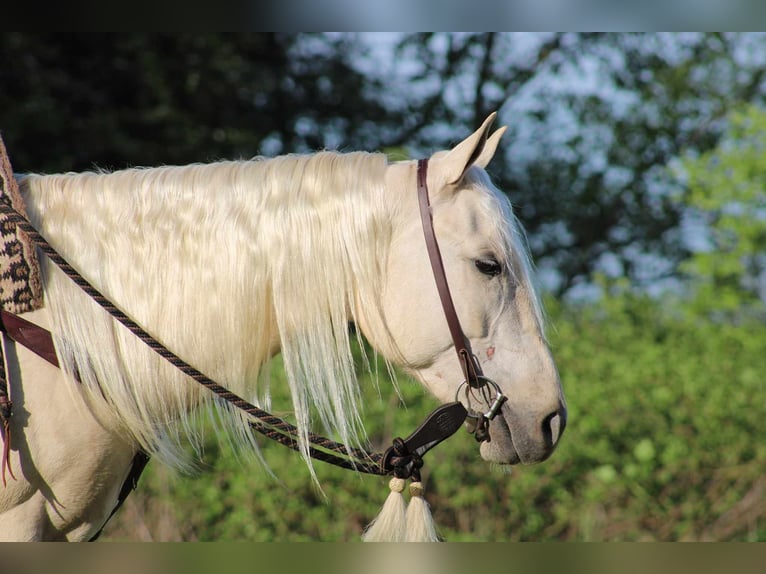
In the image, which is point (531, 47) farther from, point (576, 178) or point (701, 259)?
point (701, 259)

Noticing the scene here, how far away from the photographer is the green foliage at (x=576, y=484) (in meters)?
4.55

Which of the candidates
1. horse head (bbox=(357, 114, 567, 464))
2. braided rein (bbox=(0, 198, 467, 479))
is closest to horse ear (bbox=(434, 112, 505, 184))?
horse head (bbox=(357, 114, 567, 464))

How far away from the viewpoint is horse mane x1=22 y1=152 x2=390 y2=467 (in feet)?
6.18

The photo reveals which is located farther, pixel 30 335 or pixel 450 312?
pixel 450 312

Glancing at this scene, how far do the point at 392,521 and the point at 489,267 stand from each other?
2.39ft

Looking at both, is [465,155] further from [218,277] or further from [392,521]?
[392,521]

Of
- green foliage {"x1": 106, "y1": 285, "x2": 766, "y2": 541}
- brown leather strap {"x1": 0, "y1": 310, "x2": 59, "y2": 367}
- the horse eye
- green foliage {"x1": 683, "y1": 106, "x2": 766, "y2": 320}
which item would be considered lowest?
green foliage {"x1": 106, "y1": 285, "x2": 766, "y2": 541}

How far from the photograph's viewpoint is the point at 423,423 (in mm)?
1994

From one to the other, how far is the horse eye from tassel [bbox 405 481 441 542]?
1.95ft

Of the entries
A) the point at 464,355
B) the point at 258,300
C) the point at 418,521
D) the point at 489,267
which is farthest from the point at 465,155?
the point at 418,521

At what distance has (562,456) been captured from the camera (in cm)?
464

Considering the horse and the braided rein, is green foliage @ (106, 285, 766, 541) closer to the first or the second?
the braided rein

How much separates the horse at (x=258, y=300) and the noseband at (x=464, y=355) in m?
0.02

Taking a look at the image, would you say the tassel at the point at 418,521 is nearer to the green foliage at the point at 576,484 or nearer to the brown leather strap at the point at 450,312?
the brown leather strap at the point at 450,312
